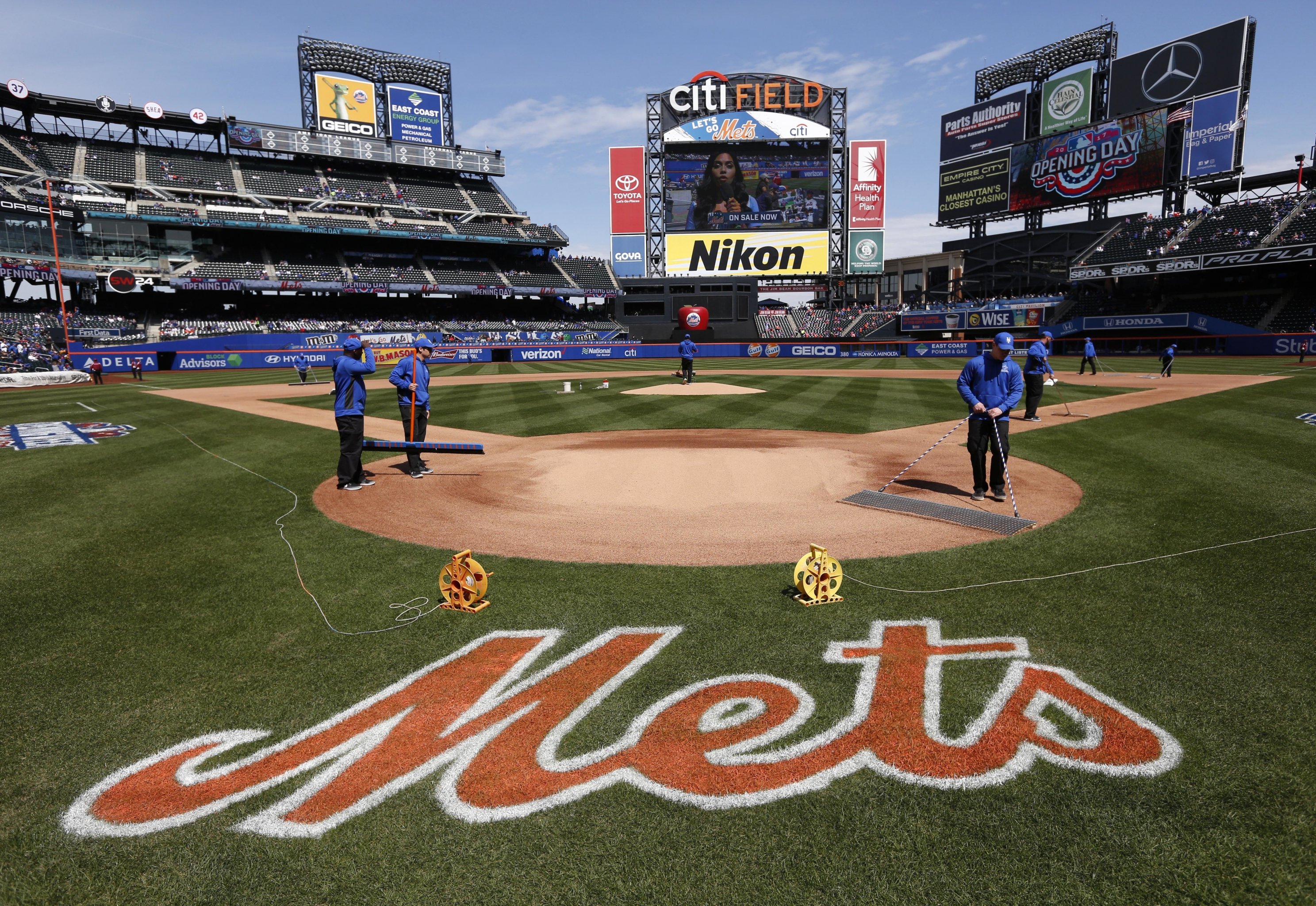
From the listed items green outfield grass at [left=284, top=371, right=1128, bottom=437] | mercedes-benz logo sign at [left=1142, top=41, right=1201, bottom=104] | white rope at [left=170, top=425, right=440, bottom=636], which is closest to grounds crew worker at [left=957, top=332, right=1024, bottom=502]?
green outfield grass at [left=284, top=371, right=1128, bottom=437]

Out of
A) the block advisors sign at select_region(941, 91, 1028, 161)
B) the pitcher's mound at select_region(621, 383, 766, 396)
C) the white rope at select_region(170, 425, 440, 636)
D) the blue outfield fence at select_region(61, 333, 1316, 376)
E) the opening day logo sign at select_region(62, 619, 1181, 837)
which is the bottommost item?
the opening day logo sign at select_region(62, 619, 1181, 837)

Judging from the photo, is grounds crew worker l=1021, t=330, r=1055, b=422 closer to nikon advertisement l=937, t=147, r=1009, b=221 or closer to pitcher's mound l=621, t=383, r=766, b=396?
pitcher's mound l=621, t=383, r=766, b=396

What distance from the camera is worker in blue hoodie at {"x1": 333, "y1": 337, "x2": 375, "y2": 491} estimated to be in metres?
10.1

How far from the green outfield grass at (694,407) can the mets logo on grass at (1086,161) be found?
132 ft

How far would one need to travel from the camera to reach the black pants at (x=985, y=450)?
9.13m

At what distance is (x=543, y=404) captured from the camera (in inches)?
877

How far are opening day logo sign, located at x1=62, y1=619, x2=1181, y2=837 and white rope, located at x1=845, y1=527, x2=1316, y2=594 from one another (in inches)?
53.0

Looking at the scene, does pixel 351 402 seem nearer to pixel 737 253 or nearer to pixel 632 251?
pixel 632 251

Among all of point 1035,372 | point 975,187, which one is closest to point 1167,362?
point 1035,372

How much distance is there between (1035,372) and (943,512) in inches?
377

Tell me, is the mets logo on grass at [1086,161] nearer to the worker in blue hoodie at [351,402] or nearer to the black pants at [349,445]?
the worker in blue hoodie at [351,402]

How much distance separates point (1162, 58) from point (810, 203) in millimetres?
27540

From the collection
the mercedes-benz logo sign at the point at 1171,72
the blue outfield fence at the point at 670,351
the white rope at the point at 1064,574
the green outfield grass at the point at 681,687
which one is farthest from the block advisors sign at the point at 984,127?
the white rope at the point at 1064,574

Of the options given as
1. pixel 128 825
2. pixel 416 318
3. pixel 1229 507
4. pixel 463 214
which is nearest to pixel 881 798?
pixel 128 825
